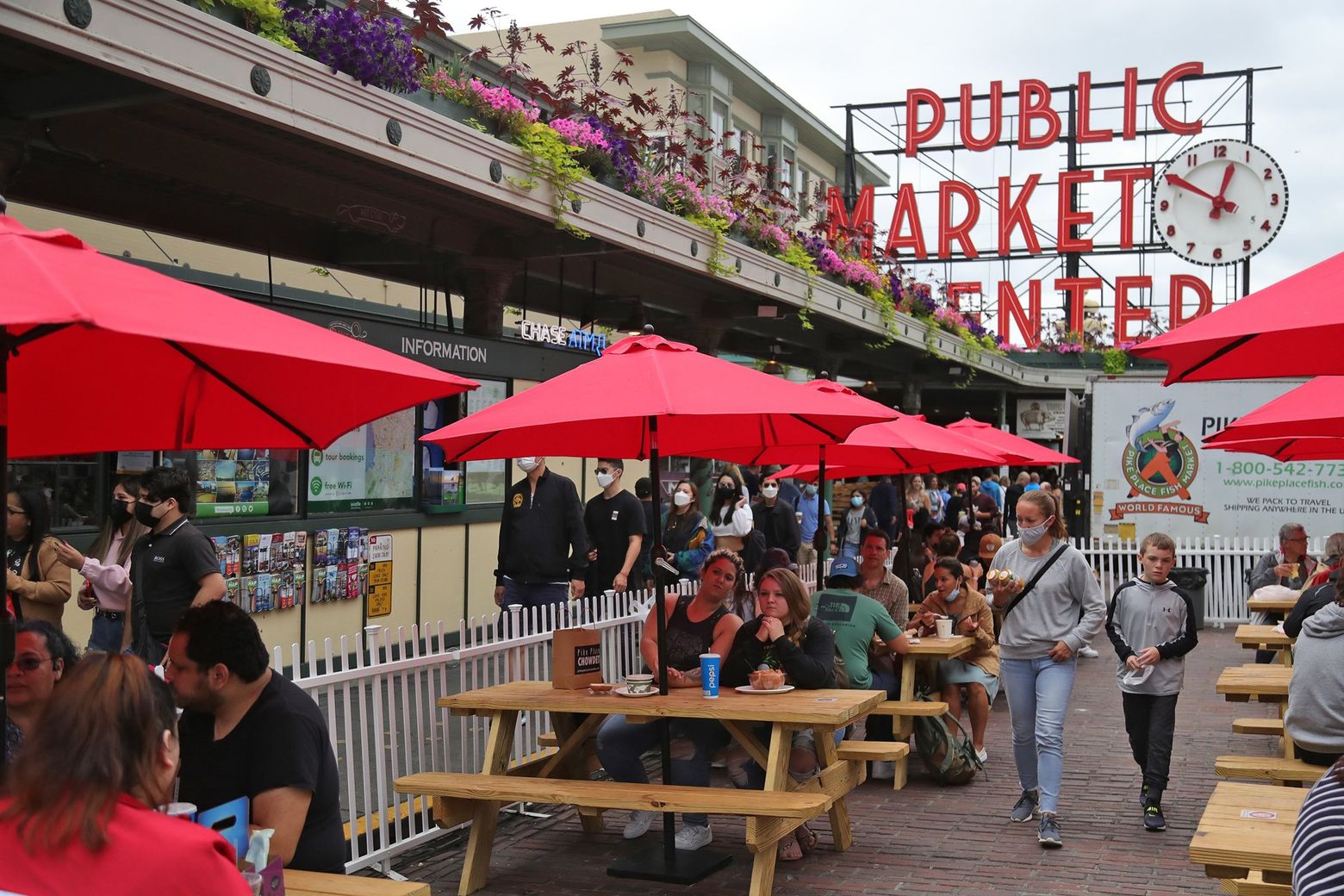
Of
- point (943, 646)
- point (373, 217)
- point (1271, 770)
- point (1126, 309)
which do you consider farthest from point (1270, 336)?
point (1126, 309)

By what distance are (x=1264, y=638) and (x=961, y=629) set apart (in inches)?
89.9

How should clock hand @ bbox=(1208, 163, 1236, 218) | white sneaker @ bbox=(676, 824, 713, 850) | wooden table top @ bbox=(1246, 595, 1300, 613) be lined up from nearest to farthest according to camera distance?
1. white sneaker @ bbox=(676, 824, 713, 850)
2. wooden table top @ bbox=(1246, 595, 1300, 613)
3. clock hand @ bbox=(1208, 163, 1236, 218)

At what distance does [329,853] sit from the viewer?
4062mm

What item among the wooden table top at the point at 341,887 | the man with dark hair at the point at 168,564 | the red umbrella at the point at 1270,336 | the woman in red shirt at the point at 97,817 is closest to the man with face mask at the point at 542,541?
the man with dark hair at the point at 168,564

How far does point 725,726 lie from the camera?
660 cm

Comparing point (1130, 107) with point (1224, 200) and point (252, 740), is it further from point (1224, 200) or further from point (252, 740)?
point (252, 740)

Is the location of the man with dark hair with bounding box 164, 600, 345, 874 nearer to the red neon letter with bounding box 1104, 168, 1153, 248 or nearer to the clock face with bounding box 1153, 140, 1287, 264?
the clock face with bounding box 1153, 140, 1287, 264

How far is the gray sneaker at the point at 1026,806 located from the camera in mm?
7645

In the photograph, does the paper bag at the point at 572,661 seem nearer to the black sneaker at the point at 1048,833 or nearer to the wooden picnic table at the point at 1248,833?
the black sneaker at the point at 1048,833

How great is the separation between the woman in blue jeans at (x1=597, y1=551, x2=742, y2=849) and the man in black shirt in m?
3.14

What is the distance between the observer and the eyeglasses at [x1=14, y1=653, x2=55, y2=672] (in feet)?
14.9

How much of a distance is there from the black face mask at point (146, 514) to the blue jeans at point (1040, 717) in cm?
452

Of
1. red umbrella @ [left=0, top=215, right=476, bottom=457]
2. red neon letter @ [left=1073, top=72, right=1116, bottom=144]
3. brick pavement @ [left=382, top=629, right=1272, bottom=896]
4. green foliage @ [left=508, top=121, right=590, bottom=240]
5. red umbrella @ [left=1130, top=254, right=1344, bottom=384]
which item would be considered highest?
red neon letter @ [left=1073, top=72, right=1116, bottom=144]

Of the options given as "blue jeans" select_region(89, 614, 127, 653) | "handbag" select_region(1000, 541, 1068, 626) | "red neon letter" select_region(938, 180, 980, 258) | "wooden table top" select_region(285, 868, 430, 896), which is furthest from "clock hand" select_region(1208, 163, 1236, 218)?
"wooden table top" select_region(285, 868, 430, 896)
